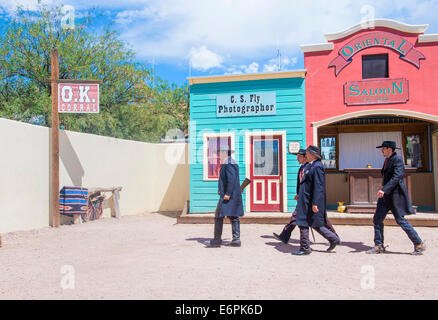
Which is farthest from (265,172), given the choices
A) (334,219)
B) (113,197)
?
(113,197)

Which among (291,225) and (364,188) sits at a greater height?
(364,188)

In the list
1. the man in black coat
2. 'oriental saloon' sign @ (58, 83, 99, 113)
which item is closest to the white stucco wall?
'oriental saloon' sign @ (58, 83, 99, 113)

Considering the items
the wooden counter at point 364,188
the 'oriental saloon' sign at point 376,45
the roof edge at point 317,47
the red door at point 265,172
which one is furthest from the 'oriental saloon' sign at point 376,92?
the red door at point 265,172

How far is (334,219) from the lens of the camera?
31.2ft

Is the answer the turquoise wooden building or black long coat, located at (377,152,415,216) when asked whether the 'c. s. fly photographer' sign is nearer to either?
the turquoise wooden building

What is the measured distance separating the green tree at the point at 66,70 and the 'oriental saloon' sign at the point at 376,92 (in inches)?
373

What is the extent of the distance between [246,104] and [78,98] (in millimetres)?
4328

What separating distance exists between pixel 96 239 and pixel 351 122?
8.21 meters

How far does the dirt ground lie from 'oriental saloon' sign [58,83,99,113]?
3.18m

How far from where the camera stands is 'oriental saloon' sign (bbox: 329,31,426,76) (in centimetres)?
1034

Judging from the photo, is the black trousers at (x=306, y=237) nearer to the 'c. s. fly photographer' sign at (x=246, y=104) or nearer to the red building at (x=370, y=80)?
the red building at (x=370, y=80)

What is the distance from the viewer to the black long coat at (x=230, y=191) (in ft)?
22.0

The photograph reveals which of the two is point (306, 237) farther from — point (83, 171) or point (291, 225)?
point (83, 171)
